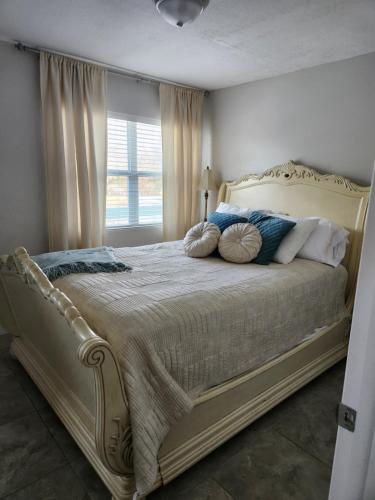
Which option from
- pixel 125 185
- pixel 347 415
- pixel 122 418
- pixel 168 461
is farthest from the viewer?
pixel 125 185

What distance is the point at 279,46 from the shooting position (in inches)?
99.2

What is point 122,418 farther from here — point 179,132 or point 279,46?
point 179,132

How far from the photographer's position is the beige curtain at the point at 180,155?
12.0ft

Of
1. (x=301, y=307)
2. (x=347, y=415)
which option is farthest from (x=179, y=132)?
(x=347, y=415)

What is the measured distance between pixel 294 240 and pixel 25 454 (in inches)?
87.5

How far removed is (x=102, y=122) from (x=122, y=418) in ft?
9.12

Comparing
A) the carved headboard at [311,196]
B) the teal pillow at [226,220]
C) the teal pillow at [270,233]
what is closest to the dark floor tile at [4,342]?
the teal pillow at [226,220]

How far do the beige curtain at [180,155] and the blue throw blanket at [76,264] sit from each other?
5.19 feet

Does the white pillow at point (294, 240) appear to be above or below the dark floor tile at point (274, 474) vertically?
above

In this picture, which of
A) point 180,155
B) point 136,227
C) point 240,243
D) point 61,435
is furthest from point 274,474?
point 180,155

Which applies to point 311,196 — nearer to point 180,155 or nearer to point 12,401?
point 180,155

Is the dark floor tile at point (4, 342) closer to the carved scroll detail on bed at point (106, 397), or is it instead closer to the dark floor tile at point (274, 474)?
the carved scroll detail on bed at point (106, 397)

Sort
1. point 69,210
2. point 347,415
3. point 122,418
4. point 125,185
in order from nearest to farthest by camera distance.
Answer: point 347,415 < point 122,418 < point 69,210 < point 125,185

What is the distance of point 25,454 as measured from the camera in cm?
163
